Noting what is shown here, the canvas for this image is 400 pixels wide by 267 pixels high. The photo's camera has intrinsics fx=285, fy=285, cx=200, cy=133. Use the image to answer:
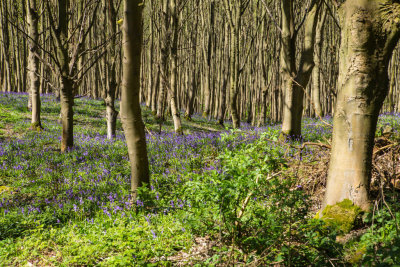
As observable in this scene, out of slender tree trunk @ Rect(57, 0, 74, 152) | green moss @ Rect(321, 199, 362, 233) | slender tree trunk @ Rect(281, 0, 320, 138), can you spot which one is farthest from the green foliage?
slender tree trunk @ Rect(57, 0, 74, 152)

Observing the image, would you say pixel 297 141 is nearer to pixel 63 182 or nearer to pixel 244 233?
pixel 244 233

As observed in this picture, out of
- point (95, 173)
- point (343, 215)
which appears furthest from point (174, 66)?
point (343, 215)

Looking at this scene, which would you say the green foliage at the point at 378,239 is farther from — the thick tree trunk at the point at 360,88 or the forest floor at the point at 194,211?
the thick tree trunk at the point at 360,88

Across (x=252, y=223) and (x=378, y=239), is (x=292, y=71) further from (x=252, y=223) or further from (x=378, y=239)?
(x=378, y=239)

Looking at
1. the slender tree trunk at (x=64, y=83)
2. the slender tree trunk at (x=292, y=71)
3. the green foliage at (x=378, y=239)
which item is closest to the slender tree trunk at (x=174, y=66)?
the slender tree trunk at (x=64, y=83)

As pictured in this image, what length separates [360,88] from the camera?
10.1 ft

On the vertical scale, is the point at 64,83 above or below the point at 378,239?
above

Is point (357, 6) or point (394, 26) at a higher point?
point (357, 6)

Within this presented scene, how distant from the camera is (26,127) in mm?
12852

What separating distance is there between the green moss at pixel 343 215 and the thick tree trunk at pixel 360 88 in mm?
70

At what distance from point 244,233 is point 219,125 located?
50.9ft

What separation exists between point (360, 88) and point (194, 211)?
2.35m

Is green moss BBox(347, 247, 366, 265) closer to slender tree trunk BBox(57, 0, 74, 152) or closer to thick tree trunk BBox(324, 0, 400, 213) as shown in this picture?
thick tree trunk BBox(324, 0, 400, 213)

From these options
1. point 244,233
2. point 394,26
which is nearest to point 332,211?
point 244,233
